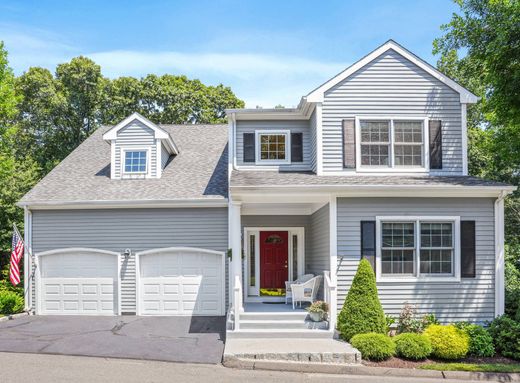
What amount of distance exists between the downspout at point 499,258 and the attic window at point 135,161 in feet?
35.1

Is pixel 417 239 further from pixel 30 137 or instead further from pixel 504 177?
pixel 30 137

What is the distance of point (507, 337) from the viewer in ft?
33.9

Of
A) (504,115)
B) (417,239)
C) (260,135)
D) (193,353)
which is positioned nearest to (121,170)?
(260,135)

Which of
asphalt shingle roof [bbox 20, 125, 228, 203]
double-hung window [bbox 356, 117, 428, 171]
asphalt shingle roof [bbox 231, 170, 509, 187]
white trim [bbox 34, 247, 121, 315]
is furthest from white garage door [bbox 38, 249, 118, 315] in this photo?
double-hung window [bbox 356, 117, 428, 171]

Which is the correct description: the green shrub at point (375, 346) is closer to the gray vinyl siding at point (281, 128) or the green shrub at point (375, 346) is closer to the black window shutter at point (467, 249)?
the black window shutter at point (467, 249)

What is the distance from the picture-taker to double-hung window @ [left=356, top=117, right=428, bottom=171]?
1337 cm

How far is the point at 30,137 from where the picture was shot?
29.9m

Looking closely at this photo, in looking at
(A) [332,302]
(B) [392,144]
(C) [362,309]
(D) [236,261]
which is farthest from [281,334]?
(B) [392,144]

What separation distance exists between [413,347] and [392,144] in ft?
18.4

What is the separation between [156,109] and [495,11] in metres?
22.7

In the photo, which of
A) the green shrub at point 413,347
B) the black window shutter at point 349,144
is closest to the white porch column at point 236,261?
the black window shutter at point 349,144

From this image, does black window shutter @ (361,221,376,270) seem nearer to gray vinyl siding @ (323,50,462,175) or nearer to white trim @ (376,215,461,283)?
white trim @ (376,215,461,283)

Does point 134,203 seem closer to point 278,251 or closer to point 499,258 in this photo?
point 278,251

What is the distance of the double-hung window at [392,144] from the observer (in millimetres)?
13367
